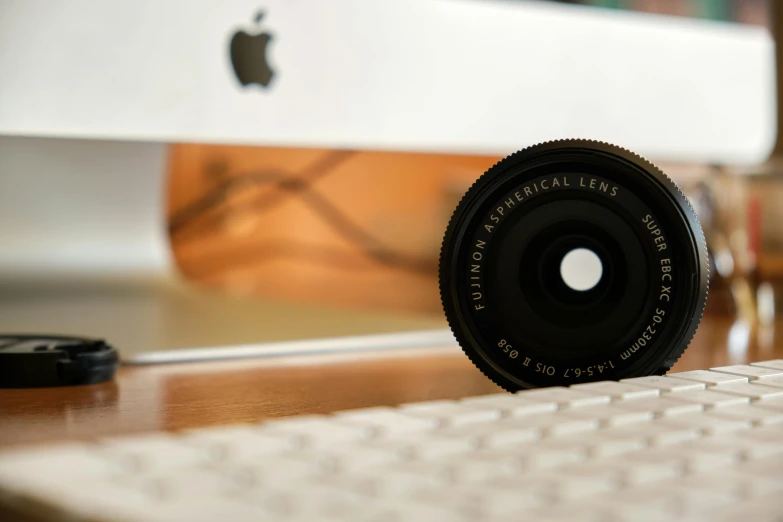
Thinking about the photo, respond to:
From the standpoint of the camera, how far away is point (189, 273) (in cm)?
110

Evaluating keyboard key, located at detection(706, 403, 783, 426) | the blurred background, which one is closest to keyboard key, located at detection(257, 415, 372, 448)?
keyboard key, located at detection(706, 403, 783, 426)

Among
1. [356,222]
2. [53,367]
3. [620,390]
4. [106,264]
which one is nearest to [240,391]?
[53,367]

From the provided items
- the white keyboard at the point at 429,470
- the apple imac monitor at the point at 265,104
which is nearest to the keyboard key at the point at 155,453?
the white keyboard at the point at 429,470

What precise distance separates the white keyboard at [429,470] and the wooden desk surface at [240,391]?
0.47 feet

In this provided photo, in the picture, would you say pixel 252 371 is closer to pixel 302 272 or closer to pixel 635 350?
pixel 635 350

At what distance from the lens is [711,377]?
0.35 m

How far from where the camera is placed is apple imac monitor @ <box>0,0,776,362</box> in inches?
21.6

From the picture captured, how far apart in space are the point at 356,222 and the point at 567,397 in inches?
38.8

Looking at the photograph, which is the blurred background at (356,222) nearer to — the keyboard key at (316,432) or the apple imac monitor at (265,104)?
the apple imac monitor at (265,104)

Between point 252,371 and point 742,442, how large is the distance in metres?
0.33

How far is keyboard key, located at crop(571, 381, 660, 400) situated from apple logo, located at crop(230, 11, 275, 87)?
34cm

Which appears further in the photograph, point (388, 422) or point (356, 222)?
point (356, 222)

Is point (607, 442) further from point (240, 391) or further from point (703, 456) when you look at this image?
point (240, 391)

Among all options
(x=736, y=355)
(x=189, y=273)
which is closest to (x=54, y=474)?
(x=736, y=355)
